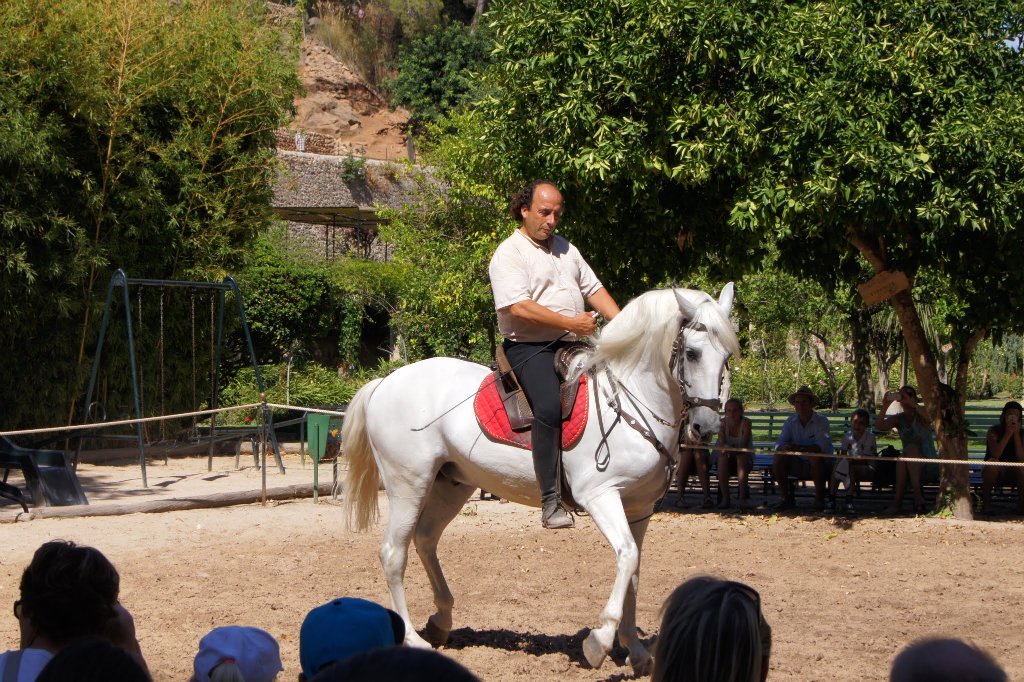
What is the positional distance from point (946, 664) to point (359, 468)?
17.3 ft

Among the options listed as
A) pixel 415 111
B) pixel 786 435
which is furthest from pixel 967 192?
pixel 415 111

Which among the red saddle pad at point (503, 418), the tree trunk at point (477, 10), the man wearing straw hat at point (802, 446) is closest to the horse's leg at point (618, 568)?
the red saddle pad at point (503, 418)

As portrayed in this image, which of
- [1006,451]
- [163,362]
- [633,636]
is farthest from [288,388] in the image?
[633,636]

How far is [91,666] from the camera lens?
6.29 ft

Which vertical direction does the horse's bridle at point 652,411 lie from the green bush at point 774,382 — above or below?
above

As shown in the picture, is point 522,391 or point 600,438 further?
point 522,391

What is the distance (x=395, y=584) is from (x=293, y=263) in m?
25.4

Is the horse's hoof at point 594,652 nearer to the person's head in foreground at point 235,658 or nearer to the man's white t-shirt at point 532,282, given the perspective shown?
the man's white t-shirt at point 532,282

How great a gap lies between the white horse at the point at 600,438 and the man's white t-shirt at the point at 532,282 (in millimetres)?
297

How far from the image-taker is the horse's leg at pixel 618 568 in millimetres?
5418

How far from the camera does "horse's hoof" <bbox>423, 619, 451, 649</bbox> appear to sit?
626 centimetres

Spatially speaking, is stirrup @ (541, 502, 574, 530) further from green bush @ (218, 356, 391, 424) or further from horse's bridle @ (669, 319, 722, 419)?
green bush @ (218, 356, 391, 424)

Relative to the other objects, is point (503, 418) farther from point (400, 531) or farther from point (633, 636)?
point (633, 636)

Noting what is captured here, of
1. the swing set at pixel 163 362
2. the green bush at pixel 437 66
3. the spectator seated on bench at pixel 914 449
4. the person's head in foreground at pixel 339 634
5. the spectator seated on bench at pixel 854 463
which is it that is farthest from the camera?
the green bush at pixel 437 66
